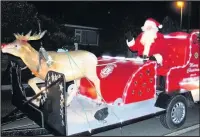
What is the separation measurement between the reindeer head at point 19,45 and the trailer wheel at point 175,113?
3.20 m

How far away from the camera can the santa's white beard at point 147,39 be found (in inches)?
271

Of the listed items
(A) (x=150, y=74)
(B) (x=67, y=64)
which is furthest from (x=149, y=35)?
(B) (x=67, y=64)

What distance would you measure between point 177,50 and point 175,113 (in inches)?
64.9

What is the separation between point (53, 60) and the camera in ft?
17.2

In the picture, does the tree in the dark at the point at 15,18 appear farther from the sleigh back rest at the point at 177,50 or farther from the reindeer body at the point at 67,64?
the reindeer body at the point at 67,64

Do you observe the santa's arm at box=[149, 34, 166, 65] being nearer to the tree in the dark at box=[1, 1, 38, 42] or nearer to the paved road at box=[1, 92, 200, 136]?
the paved road at box=[1, 92, 200, 136]

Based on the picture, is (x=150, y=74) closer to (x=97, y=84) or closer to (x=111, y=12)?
(x=97, y=84)

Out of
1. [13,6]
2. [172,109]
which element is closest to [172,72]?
[172,109]

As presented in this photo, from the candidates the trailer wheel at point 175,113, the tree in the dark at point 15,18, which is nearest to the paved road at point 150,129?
the trailer wheel at point 175,113

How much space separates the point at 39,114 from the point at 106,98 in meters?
1.50

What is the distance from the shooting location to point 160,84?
22.0 feet

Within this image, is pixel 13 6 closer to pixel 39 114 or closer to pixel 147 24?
pixel 147 24

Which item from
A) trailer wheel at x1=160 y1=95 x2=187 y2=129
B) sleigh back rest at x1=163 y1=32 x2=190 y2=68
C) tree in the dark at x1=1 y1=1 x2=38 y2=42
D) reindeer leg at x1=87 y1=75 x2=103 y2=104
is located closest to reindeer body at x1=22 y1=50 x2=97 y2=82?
reindeer leg at x1=87 y1=75 x2=103 y2=104

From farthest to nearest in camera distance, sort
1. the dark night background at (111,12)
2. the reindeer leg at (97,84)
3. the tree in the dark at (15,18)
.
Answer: the dark night background at (111,12) → the tree in the dark at (15,18) → the reindeer leg at (97,84)
